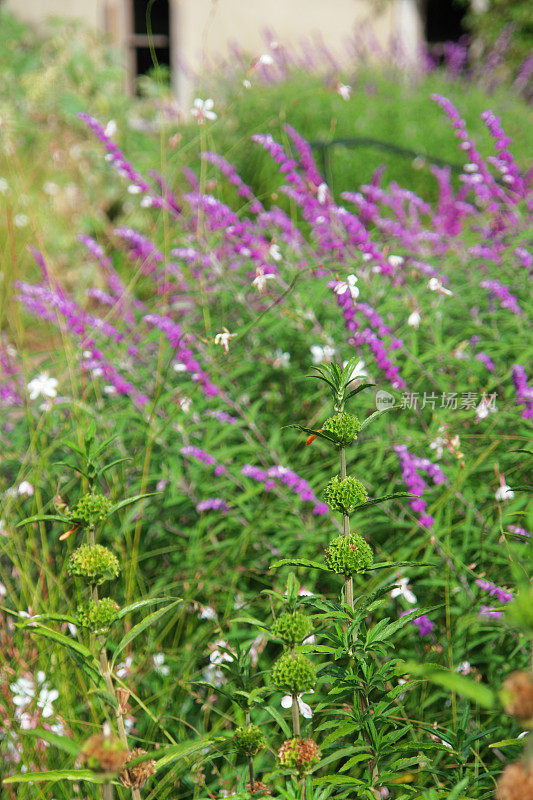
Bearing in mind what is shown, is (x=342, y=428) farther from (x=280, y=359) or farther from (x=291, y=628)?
(x=280, y=359)

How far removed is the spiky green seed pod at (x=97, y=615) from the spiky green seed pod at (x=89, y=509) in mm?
114

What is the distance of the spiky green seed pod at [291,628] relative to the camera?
3.37 feet

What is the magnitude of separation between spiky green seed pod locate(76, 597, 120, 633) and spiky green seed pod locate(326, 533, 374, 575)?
0.33 metres

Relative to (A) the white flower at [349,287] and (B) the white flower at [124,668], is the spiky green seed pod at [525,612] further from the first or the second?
(A) the white flower at [349,287]

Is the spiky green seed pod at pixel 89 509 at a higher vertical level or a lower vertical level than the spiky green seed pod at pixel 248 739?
higher

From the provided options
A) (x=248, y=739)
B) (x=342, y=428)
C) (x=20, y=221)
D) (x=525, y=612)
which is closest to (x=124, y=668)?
(x=248, y=739)

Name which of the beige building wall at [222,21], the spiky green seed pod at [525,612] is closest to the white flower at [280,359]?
the spiky green seed pod at [525,612]

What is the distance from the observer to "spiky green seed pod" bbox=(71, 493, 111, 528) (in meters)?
1.08

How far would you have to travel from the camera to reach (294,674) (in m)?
1.01

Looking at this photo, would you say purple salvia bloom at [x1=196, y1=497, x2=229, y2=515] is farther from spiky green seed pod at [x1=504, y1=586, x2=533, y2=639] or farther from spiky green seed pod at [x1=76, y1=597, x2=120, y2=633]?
spiky green seed pod at [x1=504, y1=586, x2=533, y2=639]

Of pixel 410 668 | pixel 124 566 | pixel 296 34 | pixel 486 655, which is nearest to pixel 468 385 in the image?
pixel 486 655

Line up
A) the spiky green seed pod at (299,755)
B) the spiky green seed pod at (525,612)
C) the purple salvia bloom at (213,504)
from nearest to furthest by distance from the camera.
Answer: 1. the spiky green seed pod at (525,612)
2. the spiky green seed pod at (299,755)
3. the purple salvia bloom at (213,504)

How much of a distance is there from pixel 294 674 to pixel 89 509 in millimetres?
375

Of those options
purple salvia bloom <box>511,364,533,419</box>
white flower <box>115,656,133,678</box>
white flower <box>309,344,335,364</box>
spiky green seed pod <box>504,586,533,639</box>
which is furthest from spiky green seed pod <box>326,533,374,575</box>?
white flower <box>309,344,335,364</box>
